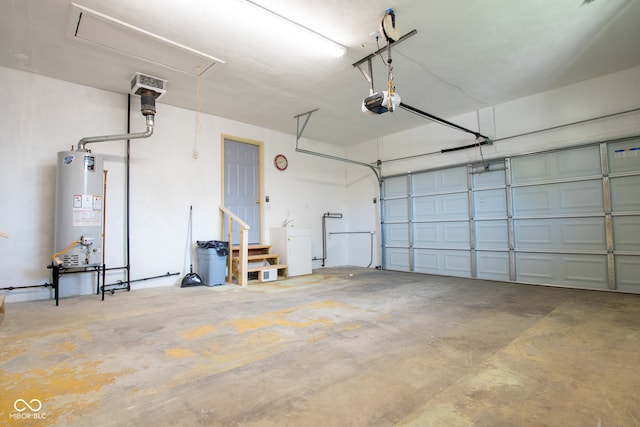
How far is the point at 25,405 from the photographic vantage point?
1610mm

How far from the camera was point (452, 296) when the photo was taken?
4.24 m

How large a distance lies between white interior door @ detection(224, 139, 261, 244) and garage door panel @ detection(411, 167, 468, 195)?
11.7 feet

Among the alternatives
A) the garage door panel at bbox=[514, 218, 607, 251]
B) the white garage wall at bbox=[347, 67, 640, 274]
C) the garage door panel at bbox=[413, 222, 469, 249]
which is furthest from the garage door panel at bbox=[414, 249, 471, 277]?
the white garage wall at bbox=[347, 67, 640, 274]

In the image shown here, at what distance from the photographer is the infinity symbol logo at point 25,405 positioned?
1577 millimetres

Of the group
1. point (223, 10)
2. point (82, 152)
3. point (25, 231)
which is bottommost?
point (25, 231)

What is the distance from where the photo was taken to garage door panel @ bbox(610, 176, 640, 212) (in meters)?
4.32

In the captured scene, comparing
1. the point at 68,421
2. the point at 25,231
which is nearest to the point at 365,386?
the point at 68,421

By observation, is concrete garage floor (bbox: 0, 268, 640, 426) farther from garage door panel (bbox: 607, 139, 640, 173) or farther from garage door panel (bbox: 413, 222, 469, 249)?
garage door panel (bbox: 413, 222, 469, 249)

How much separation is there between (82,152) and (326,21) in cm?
363

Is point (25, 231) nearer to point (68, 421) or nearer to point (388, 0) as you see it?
point (68, 421)

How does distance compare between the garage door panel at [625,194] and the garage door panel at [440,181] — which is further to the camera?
the garage door panel at [440,181]

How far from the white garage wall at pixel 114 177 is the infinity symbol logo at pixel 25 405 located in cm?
327

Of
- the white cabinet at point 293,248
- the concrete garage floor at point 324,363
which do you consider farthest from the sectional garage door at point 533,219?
the white cabinet at point 293,248

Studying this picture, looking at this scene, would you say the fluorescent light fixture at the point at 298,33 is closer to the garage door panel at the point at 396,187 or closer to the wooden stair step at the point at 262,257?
the wooden stair step at the point at 262,257
